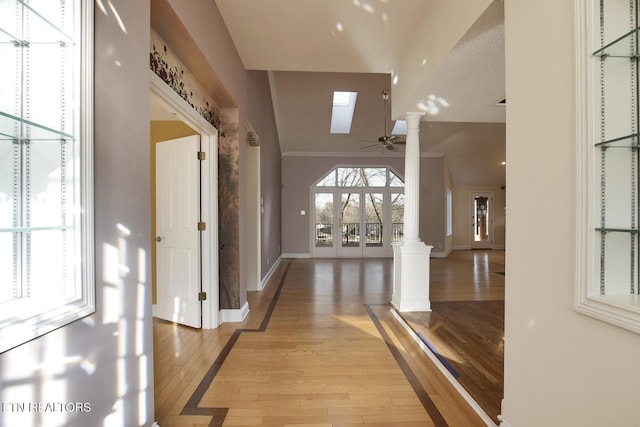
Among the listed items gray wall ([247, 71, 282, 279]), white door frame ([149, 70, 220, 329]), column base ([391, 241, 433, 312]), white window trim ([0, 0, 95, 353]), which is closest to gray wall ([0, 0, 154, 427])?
white window trim ([0, 0, 95, 353])

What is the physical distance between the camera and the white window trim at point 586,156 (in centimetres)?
116

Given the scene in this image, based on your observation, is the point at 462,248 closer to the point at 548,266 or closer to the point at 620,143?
the point at 548,266

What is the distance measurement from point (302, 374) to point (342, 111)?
655 cm

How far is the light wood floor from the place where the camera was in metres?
→ 1.88

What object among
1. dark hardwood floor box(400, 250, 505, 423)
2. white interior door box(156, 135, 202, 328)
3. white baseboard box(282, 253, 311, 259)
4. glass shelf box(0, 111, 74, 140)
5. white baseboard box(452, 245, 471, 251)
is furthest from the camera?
white baseboard box(452, 245, 471, 251)

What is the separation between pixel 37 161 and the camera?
1.11m

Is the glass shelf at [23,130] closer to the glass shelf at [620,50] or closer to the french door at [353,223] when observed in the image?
the glass shelf at [620,50]

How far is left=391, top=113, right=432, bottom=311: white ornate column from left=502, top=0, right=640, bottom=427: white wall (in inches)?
84.1

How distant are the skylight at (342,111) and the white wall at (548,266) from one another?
579 centimetres

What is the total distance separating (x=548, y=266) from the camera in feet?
4.48

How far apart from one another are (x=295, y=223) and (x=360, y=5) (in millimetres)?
6297

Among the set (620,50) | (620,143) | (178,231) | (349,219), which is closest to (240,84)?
(178,231)

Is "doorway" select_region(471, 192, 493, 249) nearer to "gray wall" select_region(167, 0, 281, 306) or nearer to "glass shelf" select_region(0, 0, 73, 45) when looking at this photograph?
"gray wall" select_region(167, 0, 281, 306)

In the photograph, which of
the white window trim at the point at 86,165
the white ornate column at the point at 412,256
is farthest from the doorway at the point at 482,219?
the white window trim at the point at 86,165
